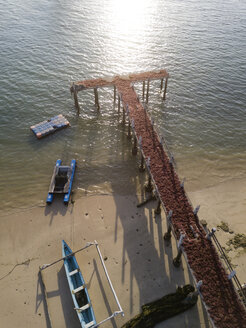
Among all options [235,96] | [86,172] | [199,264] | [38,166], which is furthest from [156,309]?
[235,96]

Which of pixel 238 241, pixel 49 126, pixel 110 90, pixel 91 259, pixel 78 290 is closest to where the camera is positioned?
pixel 78 290

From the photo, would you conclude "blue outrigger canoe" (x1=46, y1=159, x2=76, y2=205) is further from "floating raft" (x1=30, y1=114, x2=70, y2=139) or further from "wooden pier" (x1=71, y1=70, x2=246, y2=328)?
"wooden pier" (x1=71, y1=70, x2=246, y2=328)

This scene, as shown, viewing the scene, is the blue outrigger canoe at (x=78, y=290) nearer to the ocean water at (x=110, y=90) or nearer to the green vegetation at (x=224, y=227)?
the ocean water at (x=110, y=90)

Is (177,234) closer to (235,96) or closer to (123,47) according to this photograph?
(235,96)

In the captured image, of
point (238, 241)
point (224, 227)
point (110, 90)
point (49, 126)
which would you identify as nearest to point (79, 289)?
point (224, 227)

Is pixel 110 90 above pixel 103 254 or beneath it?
above

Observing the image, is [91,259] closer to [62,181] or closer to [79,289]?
[79,289]
